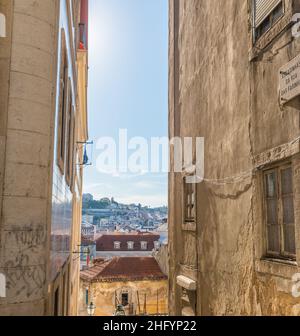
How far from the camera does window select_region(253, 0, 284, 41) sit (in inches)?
240

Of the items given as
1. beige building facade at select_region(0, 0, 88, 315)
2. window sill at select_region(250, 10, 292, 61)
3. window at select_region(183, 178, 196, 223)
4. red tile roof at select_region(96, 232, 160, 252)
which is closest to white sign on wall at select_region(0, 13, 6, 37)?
beige building facade at select_region(0, 0, 88, 315)

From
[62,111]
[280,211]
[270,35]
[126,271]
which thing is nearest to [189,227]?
[62,111]

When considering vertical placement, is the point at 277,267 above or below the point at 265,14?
below

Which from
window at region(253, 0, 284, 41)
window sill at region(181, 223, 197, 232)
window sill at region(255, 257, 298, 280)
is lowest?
window sill at region(255, 257, 298, 280)

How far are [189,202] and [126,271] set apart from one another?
73.4ft

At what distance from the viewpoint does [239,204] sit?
709 centimetres

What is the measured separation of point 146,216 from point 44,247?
106 meters

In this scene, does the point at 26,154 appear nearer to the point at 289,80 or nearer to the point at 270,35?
the point at 289,80

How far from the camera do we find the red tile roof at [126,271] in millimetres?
30344

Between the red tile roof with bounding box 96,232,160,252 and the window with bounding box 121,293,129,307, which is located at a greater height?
the red tile roof with bounding box 96,232,160,252

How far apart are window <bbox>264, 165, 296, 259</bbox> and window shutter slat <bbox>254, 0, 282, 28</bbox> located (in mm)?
2366

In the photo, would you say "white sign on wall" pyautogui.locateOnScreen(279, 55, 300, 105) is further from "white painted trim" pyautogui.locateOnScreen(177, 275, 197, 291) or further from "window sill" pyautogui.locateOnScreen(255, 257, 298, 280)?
"white painted trim" pyautogui.locateOnScreen(177, 275, 197, 291)

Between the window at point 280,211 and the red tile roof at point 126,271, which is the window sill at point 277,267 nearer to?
the window at point 280,211

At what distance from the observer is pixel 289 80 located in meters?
5.48
